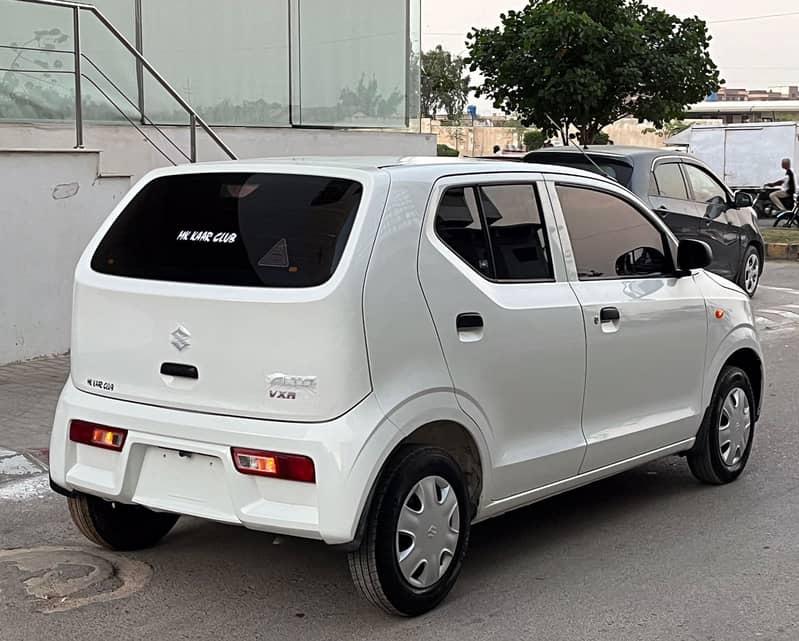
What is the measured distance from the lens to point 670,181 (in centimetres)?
1332

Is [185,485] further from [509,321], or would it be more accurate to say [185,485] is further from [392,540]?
[509,321]

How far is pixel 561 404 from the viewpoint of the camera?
5.39 meters

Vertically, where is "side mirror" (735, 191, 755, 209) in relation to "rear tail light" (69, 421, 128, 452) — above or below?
above

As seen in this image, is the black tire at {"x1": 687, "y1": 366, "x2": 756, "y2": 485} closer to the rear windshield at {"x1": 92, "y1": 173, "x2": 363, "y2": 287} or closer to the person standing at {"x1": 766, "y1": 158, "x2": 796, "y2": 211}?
the rear windshield at {"x1": 92, "y1": 173, "x2": 363, "y2": 287}

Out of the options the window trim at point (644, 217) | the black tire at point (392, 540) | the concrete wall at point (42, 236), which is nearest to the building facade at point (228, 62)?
the concrete wall at point (42, 236)

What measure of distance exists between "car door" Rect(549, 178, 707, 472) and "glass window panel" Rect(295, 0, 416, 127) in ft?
26.7

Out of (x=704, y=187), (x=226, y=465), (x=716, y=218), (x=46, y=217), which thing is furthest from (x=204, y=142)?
(x=226, y=465)

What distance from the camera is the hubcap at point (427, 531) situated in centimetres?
462

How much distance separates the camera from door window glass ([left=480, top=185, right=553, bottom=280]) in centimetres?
520

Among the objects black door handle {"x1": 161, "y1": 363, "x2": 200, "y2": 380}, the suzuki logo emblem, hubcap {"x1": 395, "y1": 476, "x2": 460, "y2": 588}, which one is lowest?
hubcap {"x1": 395, "y1": 476, "x2": 460, "y2": 588}

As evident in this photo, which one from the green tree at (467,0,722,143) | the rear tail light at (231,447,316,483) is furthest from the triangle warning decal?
the green tree at (467,0,722,143)

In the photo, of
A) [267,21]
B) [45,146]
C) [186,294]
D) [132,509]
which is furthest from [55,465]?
[267,21]

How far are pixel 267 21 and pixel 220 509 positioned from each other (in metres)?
9.68

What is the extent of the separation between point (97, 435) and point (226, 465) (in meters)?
0.69
